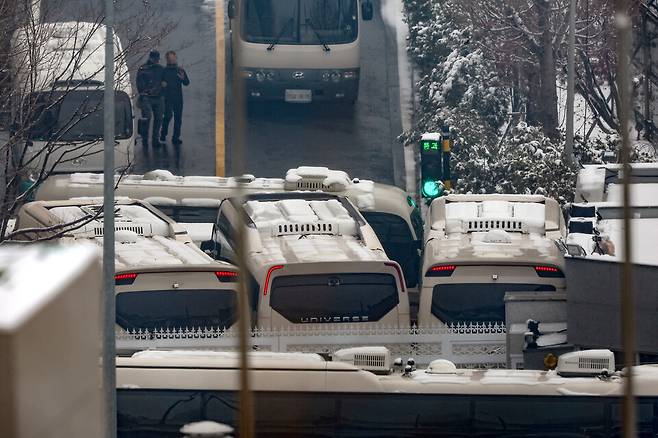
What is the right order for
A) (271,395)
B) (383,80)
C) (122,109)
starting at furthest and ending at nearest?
(383,80) → (122,109) → (271,395)

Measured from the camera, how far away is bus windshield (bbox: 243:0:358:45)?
85.4ft

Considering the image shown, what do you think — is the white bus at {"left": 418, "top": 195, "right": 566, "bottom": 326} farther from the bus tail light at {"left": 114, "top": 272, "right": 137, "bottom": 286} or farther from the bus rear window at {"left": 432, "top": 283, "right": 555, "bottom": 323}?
the bus tail light at {"left": 114, "top": 272, "right": 137, "bottom": 286}

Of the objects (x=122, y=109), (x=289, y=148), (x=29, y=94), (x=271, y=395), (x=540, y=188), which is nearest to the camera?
(x=271, y=395)

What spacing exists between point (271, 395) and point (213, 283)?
11.2 ft

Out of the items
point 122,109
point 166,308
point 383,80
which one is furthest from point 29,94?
point 383,80

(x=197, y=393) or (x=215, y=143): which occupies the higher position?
(x=215, y=143)

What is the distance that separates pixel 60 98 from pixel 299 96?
11098 millimetres

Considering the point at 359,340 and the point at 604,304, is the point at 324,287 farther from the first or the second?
the point at 604,304

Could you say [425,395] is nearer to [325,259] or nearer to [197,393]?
[197,393]

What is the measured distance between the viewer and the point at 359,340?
38.1ft

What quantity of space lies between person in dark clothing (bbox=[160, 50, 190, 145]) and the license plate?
77.4 inches

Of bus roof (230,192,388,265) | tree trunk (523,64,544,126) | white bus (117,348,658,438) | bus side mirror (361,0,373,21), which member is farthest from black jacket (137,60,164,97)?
white bus (117,348,658,438)

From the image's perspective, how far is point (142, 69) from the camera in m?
23.0

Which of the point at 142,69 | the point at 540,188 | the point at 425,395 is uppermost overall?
the point at 142,69
